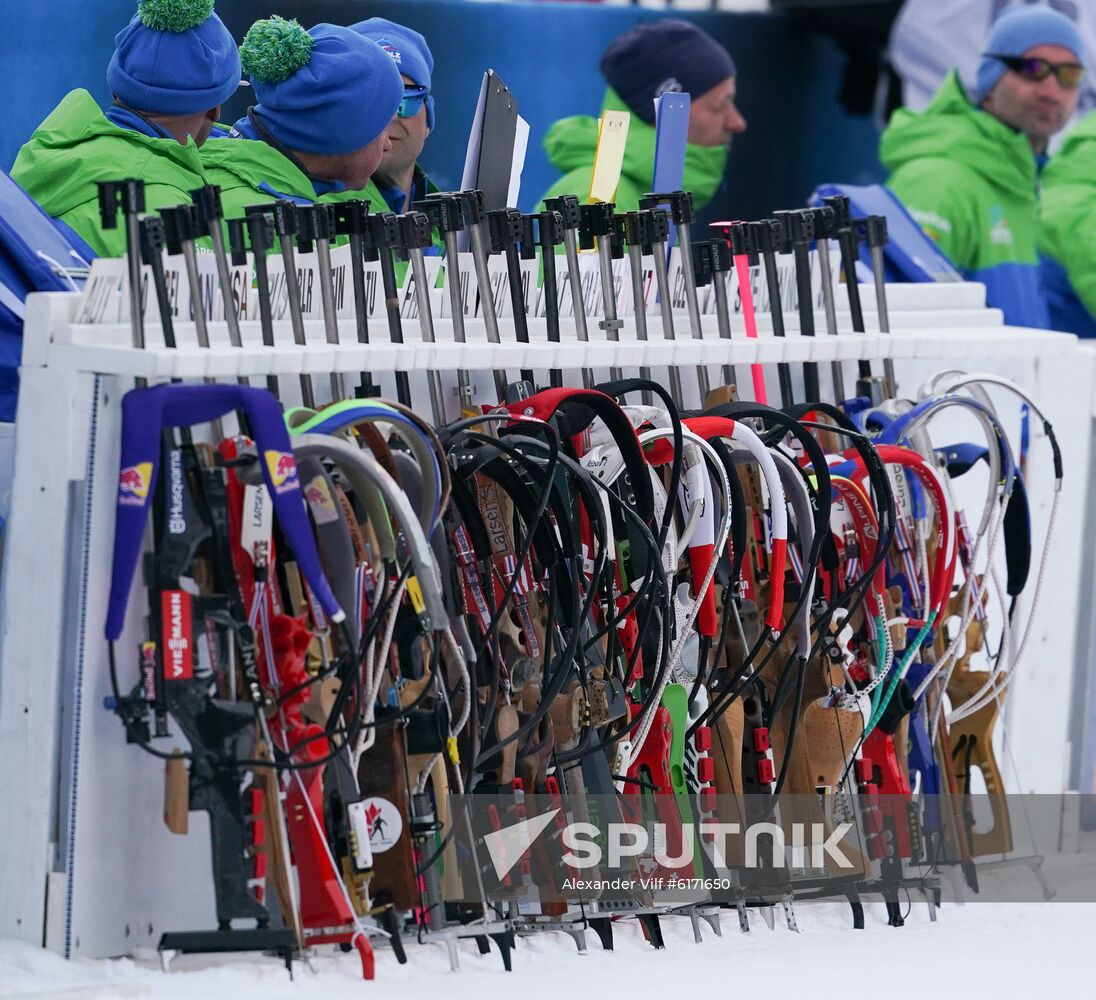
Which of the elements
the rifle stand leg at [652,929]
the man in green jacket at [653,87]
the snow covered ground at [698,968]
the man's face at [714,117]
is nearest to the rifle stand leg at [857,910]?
the snow covered ground at [698,968]

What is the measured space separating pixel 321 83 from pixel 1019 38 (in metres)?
4.21

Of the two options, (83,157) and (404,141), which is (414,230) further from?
(404,141)

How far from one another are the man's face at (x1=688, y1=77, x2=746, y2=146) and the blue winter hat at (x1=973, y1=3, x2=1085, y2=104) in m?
1.05

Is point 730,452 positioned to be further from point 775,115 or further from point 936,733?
point 775,115

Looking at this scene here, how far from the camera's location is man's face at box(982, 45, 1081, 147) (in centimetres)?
802

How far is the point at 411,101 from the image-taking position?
5203 mm

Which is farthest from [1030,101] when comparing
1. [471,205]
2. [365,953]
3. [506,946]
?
[365,953]

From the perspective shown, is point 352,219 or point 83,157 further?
point 83,157

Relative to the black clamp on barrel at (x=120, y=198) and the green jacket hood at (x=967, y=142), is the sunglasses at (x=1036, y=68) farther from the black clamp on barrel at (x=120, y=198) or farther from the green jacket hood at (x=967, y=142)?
the black clamp on barrel at (x=120, y=198)

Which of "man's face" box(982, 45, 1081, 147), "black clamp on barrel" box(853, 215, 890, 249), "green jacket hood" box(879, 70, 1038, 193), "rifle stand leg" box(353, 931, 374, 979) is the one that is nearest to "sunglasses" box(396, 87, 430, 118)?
"black clamp on barrel" box(853, 215, 890, 249)

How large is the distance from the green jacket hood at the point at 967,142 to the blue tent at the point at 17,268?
4.56m

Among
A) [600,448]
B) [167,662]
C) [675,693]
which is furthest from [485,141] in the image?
[167,662]

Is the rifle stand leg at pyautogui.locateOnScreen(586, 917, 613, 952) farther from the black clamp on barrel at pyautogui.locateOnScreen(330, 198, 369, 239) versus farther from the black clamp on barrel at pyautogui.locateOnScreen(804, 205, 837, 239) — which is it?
the black clamp on barrel at pyautogui.locateOnScreen(804, 205, 837, 239)

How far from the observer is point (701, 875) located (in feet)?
14.0
